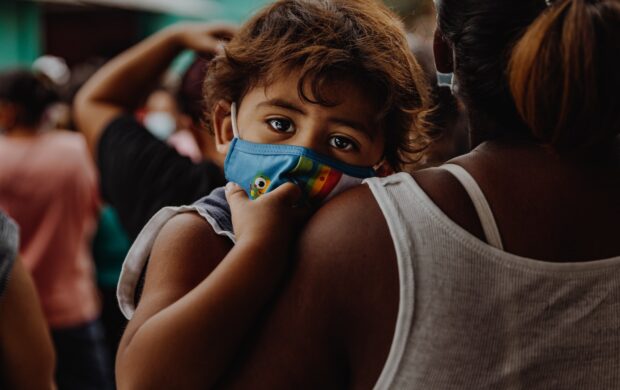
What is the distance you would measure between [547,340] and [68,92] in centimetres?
542

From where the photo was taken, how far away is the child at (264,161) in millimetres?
1302

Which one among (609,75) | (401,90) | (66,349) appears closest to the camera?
(609,75)

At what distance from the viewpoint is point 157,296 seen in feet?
4.65

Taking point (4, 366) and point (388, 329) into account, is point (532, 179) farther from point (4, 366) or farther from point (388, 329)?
point (4, 366)

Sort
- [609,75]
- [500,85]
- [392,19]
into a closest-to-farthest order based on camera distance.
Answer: [609,75]
[500,85]
[392,19]

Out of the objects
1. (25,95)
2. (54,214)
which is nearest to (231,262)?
(54,214)

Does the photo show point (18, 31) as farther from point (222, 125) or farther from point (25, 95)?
point (222, 125)

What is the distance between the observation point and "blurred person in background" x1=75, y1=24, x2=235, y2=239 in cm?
257

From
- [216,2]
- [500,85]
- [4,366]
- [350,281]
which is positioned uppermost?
[500,85]

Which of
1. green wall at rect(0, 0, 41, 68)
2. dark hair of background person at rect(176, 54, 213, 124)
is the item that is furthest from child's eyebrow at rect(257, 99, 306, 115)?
green wall at rect(0, 0, 41, 68)

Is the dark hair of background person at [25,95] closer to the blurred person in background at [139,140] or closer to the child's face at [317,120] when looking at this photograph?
the blurred person in background at [139,140]

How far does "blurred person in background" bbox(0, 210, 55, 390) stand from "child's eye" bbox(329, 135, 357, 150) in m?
1.00

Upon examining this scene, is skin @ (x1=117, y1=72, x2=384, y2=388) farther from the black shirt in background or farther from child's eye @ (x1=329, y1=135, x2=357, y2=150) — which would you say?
the black shirt in background

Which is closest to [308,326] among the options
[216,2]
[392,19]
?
[392,19]
